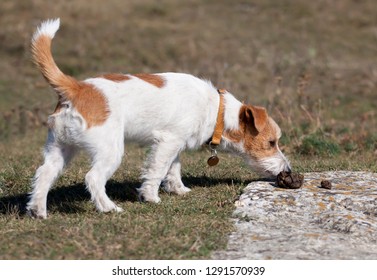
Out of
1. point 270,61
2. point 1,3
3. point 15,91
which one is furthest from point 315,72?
point 1,3

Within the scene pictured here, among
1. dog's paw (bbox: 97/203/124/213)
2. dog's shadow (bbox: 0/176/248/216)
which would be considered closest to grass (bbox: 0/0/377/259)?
dog's shadow (bbox: 0/176/248/216)

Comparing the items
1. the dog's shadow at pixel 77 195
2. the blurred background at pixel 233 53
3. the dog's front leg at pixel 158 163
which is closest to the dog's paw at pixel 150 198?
the dog's front leg at pixel 158 163

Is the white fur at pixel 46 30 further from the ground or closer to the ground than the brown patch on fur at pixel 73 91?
further from the ground

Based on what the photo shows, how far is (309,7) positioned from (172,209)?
47.3 feet

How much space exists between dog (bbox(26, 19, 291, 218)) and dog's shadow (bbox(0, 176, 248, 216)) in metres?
0.37

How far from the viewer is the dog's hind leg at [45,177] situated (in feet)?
21.3

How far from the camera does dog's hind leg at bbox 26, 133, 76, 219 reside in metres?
6.49

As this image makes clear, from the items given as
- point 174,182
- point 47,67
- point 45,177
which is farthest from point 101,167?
point 174,182

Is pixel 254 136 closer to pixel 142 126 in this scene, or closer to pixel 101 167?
pixel 142 126

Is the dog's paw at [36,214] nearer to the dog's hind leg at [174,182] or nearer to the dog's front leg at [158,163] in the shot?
the dog's front leg at [158,163]

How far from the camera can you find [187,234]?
5.69 meters

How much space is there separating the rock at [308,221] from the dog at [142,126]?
22.4 inches

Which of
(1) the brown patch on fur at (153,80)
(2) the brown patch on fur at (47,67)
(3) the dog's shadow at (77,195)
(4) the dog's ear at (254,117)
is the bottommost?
(3) the dog's shadow at (77,195)
